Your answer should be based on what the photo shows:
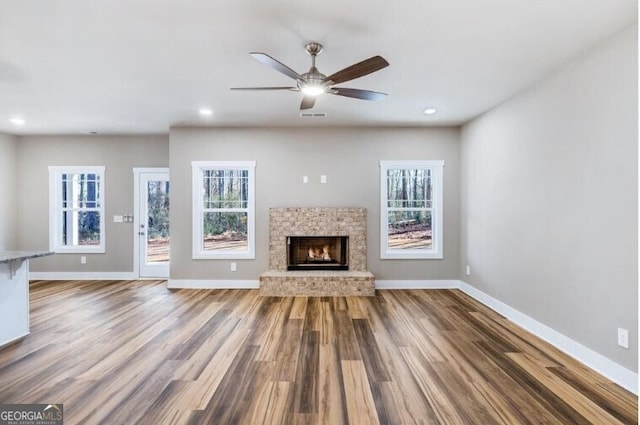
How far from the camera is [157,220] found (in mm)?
6141

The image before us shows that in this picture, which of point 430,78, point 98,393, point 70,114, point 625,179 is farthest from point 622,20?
point 70,114

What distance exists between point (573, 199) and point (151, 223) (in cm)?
634

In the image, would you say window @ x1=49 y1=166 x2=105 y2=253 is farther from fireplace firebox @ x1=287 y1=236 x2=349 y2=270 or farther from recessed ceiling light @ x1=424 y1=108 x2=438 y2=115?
recessed ceiling light @ x1=424 y1=108 x2=438 y2=115

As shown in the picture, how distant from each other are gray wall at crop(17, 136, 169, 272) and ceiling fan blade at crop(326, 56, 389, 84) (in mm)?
4634

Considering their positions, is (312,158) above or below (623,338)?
above

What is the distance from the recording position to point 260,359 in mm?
2795

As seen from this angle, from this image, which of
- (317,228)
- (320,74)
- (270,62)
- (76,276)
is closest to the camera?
(270,62)

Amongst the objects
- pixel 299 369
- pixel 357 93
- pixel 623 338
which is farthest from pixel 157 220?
pixel 623 338

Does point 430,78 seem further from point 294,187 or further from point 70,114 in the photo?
point 70,114

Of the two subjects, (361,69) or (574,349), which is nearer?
(361,69)

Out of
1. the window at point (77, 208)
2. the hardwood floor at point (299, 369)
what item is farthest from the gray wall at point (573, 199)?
the window at point (77, 208)

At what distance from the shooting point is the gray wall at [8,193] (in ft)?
18.9

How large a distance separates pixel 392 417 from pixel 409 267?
3.60 m

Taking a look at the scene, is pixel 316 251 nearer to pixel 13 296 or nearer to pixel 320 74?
pixel 320 74
